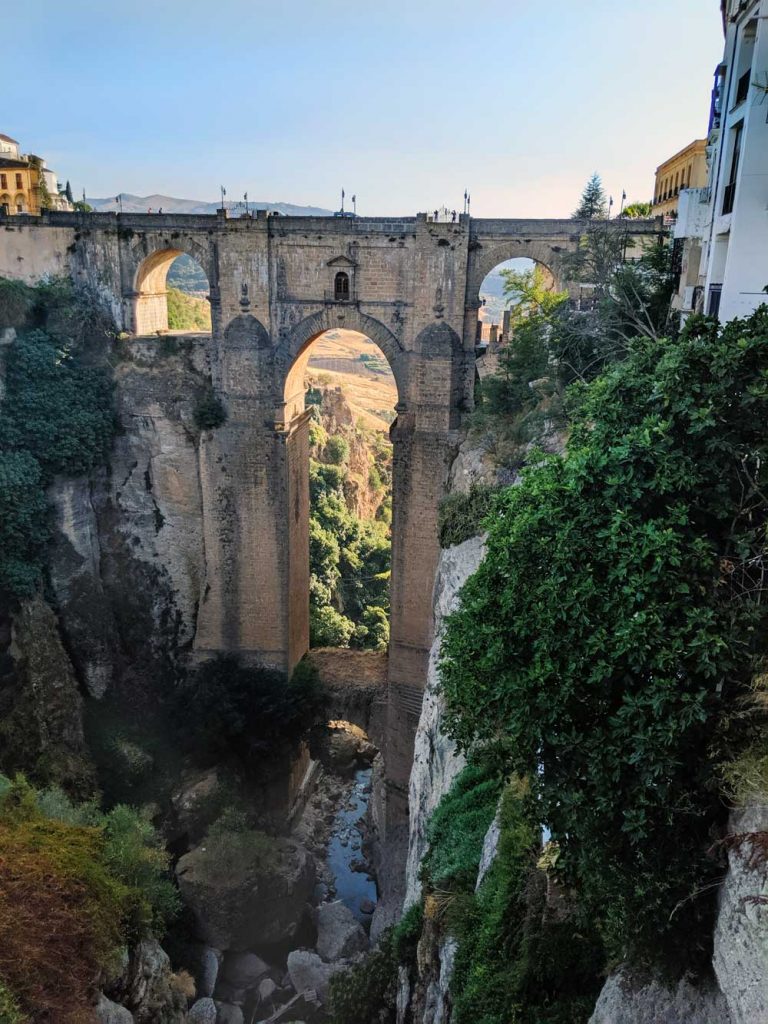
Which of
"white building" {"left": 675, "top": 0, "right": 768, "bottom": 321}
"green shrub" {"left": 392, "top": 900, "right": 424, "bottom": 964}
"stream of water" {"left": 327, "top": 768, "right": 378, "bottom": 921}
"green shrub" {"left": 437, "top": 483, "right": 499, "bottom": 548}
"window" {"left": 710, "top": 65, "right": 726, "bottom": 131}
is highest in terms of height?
"window" {"left": 710, "top": 65, "right": 726, "bottom": 131}

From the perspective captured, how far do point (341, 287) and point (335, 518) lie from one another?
14493mm

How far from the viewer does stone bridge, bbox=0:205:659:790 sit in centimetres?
1934

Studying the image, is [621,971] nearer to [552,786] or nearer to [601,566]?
[552,786]

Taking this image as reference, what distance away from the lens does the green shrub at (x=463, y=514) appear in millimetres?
15227

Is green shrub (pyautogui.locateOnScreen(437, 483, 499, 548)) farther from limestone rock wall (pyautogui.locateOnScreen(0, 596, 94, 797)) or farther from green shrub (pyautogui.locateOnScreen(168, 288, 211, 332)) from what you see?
green shrub (pyautogui.locateOnScreen(168, 288, 211, 332))

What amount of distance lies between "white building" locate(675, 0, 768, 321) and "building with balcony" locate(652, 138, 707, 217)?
282 inches

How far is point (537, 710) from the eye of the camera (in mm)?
6277

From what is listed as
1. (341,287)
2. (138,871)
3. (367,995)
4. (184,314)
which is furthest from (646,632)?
(184,314)

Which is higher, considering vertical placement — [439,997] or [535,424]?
[535,424]

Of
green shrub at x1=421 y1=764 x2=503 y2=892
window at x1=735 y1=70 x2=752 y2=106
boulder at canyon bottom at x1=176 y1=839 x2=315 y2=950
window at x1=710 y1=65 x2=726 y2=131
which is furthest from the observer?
boulder at canyon bottom at x1=176 y1=839 x2=315 y2=950

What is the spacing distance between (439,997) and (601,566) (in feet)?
19.7

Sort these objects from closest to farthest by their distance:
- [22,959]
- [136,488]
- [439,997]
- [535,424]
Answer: [439,997] → [22,959] → [535,424] → [136,488]

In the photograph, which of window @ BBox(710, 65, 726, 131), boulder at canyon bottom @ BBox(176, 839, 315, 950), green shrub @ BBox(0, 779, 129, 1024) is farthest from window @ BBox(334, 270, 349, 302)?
boulder at canyon bottom @ BBox(176, 839, 315, 950)

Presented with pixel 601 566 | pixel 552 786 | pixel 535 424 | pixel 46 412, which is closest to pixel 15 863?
pixel 552 786
